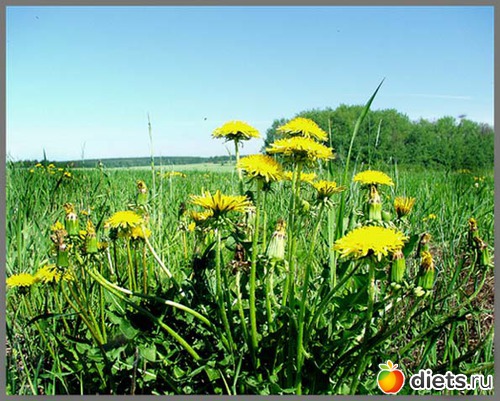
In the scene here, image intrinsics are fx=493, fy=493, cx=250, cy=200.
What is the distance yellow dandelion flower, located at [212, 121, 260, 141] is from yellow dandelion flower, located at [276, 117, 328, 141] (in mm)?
55

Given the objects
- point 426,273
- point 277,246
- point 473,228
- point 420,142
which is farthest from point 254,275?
point 420,142

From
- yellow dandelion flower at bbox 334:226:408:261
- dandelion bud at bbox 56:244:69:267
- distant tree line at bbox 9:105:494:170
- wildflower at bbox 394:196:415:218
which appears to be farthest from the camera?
distant tree line at bbox 9:105:494:170

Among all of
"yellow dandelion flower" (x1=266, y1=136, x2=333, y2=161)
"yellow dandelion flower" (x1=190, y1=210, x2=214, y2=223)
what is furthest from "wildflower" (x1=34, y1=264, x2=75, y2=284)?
"yellow dandelion flower" (x1=266, y1=136, x2=333, y2=161)

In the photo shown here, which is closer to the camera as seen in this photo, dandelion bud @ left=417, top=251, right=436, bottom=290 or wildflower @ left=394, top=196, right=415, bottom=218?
dandelion bud @ left=417, top=251, right=436, bottom=290

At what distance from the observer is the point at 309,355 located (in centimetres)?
83

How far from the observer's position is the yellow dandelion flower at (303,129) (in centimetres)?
86

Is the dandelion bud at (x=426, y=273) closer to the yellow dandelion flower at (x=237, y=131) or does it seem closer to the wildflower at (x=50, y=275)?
the yellow dandelion flower at (x=237, y=131)

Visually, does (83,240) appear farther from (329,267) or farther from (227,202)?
(329,267)

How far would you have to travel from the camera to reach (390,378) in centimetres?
90

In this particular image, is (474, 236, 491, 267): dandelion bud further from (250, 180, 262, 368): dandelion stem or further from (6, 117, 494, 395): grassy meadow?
(250, 180, 262, 368): dandelion stem

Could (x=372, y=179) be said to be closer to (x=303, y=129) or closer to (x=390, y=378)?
(x=303, y=129)

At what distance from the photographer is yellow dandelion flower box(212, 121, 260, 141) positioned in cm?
90

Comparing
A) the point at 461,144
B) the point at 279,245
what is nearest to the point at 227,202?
the point at 279,245

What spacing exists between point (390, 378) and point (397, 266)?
27 cm
